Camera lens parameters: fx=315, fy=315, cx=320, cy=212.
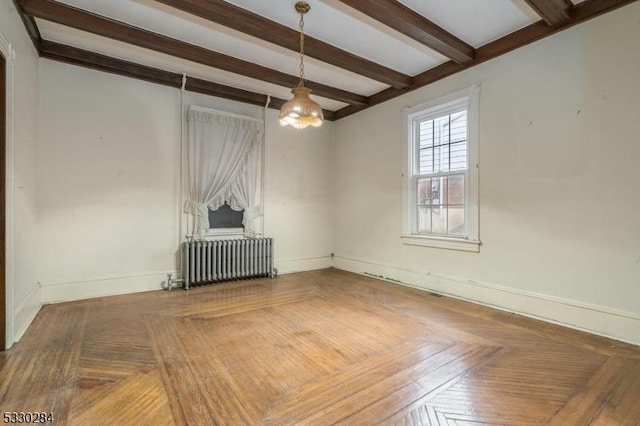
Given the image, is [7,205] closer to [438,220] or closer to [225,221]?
[225,221]

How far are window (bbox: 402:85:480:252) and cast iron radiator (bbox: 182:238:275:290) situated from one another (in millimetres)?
2289

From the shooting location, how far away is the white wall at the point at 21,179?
2.63 metres

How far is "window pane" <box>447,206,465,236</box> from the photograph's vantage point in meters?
4.13

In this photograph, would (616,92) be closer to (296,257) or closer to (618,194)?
(618,194)

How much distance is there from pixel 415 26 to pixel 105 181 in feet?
13.6

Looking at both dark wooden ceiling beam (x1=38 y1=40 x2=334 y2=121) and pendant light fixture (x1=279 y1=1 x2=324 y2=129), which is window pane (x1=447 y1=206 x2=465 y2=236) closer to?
pendant light fixture (x1=279 y1=1 x2=324 y2=129)

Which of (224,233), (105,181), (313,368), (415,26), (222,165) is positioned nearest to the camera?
(313,368)

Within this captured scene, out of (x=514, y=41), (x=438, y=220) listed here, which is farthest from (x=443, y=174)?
(x=514, y=41)

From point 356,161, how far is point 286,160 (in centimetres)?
126

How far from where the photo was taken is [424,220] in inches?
182

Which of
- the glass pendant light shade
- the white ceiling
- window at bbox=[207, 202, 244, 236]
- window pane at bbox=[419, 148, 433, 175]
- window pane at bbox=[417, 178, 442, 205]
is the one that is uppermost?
the white ceiling

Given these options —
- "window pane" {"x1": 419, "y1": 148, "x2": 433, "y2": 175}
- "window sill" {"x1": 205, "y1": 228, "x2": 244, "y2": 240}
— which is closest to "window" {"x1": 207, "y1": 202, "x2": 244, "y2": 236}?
"window sill" {"x1": 205, "y1": 228, "x2": 244, "y2": 240}

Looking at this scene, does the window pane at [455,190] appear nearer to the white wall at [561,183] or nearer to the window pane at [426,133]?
the white wall at [561,183]

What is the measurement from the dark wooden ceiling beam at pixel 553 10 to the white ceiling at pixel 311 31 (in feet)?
0.44
